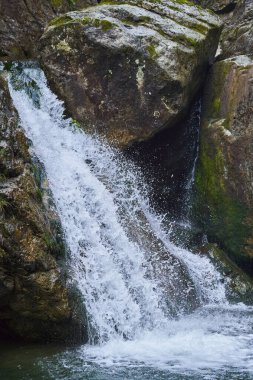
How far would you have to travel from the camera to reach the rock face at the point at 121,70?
9945mm

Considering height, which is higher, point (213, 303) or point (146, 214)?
point (146, 214)

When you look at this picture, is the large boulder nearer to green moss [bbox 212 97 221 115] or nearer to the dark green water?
green moss [bbox 212 97 221 115]

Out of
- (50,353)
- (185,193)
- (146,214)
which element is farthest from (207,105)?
(50,353)

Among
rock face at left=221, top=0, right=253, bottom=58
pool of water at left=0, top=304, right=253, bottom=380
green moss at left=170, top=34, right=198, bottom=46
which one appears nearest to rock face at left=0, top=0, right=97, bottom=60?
green moss at left=170, top=34, right=198, bottom=46

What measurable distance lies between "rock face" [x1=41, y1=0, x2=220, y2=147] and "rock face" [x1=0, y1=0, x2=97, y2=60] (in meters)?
1.96

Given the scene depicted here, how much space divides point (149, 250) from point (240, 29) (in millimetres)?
6554

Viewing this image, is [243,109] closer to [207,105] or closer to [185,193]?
[207,105]

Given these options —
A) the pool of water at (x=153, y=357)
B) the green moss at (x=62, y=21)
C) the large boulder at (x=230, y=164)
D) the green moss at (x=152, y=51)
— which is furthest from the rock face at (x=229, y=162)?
the green moss at (x=62, y=21)

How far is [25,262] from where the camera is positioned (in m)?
6.27

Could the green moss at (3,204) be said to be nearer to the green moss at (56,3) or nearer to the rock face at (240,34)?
the rock face at (240,34)

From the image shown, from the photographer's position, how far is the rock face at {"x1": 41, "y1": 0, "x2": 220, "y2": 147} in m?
9.95

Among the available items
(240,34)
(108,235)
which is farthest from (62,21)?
(108,235)

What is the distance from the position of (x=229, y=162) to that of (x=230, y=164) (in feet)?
0.15

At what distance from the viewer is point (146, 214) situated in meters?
10.0
